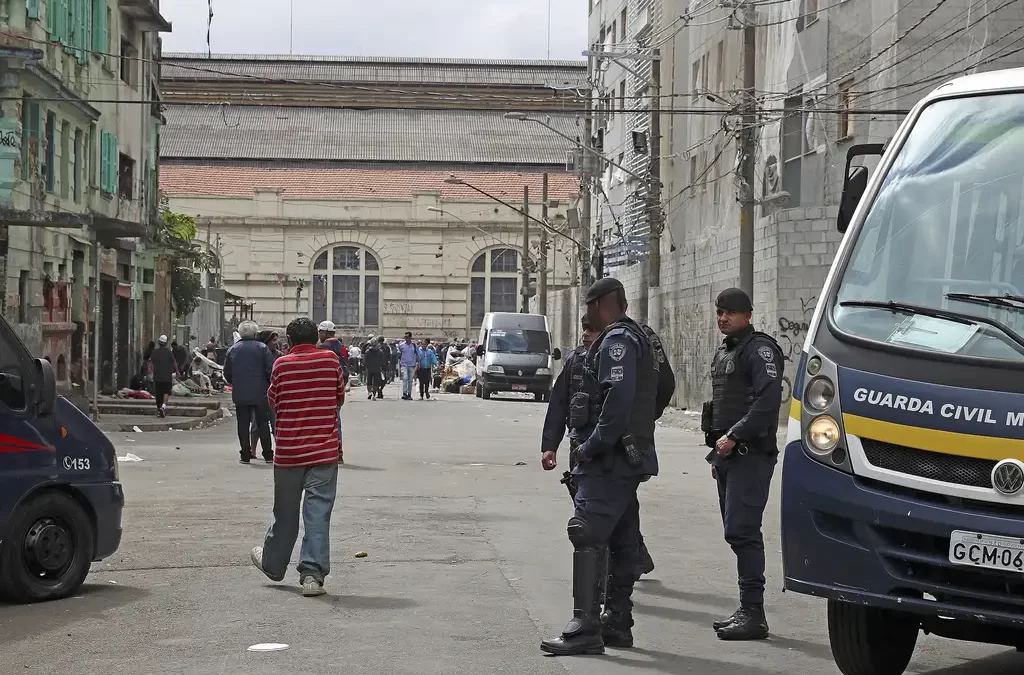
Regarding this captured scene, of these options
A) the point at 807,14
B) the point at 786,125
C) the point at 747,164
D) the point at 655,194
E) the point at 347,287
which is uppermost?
the point at 807,14

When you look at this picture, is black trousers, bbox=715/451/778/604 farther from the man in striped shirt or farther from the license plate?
the man in striped shirt

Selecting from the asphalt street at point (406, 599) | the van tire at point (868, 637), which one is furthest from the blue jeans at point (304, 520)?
the van tire at point (868, 637)

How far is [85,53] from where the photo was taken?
34.8 meters

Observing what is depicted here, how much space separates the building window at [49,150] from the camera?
31.4 meters

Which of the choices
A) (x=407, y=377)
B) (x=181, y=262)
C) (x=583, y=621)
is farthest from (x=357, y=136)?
(x=583, y=621)

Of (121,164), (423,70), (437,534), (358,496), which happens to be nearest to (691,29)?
(121,164)

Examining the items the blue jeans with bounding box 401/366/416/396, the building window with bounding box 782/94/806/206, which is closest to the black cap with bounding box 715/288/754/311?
the building window with bounding box 782/94/806/206

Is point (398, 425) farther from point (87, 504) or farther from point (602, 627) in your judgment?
point (602, 627)

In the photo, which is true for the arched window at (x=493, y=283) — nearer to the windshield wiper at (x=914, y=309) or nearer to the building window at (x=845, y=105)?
the building window at (x=845, y=105)

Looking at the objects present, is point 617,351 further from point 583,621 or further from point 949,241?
point 949,241

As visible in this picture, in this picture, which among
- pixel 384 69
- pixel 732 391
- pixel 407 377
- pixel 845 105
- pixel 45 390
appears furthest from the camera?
pixel 384 69

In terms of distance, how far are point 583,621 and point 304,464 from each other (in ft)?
8.94

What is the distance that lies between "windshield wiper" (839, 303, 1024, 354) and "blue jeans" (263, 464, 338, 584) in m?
4.03

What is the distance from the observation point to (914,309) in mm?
6504
